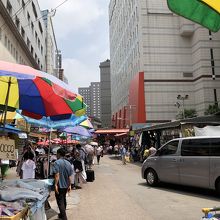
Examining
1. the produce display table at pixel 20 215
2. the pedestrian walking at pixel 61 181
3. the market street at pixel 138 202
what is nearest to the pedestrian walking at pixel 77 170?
the market street at pixel 138 202

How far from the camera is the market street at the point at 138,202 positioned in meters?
9.53

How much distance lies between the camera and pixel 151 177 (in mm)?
15320

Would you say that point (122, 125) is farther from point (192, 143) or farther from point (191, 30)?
point (192, 143)

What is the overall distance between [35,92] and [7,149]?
2.11 metres

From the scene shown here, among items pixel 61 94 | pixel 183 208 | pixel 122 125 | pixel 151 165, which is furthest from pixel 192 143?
pixel 122 125

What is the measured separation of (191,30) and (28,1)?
3580 cm

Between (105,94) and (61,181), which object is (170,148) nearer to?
(61,181)

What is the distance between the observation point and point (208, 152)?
12602mm

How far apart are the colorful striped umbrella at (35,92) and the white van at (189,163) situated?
519 centimetres

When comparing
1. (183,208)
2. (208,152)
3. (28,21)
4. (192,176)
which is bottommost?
(183,208)

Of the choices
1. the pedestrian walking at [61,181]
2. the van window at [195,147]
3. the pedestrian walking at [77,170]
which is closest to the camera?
the pedestrian walking at [61,181]

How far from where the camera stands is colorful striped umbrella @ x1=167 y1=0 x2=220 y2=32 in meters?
3.73

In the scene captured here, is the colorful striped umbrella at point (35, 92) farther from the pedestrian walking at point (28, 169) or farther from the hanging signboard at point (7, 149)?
the pedestrian walking at point (28, 169)

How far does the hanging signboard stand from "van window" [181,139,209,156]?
781 centimetres
